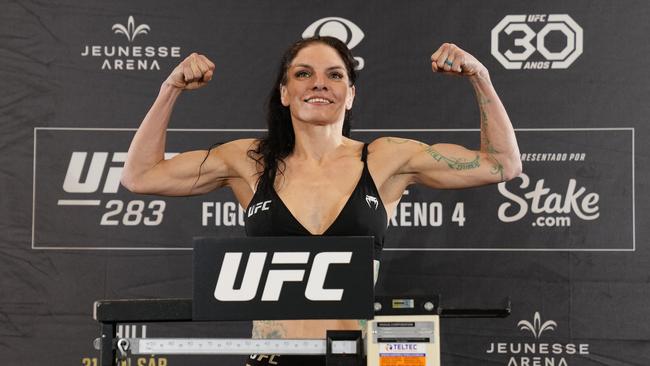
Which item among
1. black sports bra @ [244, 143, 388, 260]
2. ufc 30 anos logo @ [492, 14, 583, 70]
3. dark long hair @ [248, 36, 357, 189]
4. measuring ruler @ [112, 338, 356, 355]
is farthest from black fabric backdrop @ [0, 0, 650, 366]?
measuring ruler @ [112, 338, 356, 355]

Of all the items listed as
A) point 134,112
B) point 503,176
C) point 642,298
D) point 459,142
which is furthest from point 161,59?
point 642,298

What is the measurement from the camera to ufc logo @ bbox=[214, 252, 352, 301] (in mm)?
1403

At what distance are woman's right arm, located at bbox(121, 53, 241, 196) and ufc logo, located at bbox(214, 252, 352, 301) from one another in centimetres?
72

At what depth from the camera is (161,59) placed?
122 inches

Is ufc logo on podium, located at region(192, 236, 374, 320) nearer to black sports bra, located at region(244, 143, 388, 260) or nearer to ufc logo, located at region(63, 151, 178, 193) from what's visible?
black sports bra, located at region(244, 143, 388, 260)

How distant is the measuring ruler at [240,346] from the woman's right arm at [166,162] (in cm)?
78

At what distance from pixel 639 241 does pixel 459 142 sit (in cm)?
68

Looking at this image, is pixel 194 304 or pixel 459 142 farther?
pixel 459 142

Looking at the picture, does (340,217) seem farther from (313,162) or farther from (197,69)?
(197,69)

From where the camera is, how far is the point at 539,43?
3070mm

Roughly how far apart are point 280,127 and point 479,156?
1.71 ft

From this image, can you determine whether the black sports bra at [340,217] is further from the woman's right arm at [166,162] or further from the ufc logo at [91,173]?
the ufc logo at [91,173]

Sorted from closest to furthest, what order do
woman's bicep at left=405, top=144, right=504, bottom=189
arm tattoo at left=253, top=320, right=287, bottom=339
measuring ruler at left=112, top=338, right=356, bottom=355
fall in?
measuring ruler at left=112, top=338, right=356, bottom=355, arm tattoo at left=253, top=320, right=287, bottom=339, woman's bicep at left=405, top=144, right=504, bottom=189

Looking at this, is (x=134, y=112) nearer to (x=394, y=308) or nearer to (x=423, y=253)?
(x=423, y=253)
